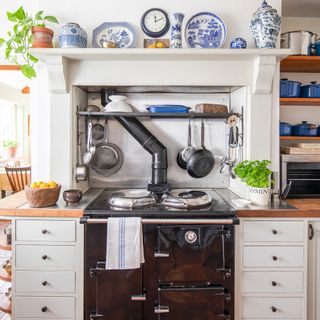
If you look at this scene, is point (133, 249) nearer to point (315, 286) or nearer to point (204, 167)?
point (204, 167)

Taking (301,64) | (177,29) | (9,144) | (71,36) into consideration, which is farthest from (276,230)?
(9,144)

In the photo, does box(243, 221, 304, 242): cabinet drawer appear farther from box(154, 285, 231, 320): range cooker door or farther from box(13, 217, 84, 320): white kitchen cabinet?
box(13, 217, 84, 320): white kitchen cabinet

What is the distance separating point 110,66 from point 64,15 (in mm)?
473

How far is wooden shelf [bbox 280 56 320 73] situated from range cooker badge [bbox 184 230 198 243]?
1.38 meters

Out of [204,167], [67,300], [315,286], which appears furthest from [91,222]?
[315,286]

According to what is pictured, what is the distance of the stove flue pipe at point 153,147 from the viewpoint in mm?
2127

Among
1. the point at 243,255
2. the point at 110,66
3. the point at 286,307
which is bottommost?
the point at 286,307

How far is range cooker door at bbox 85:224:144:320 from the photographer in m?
1.63

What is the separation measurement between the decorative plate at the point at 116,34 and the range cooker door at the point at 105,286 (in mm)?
1206

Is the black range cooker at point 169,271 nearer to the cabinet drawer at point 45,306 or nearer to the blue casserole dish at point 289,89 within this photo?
the cabinet drawer at point 45,306

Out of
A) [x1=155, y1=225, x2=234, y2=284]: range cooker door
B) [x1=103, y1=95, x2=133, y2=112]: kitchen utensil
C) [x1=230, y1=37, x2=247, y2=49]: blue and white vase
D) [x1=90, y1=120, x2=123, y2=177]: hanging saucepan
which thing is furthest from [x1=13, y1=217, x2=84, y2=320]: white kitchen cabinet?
[x1=230, y1=37, x2=247, y2=49]: blue and white vase

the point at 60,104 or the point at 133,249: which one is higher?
the point at 60,104

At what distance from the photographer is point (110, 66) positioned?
6.36 feet

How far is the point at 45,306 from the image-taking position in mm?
1677
